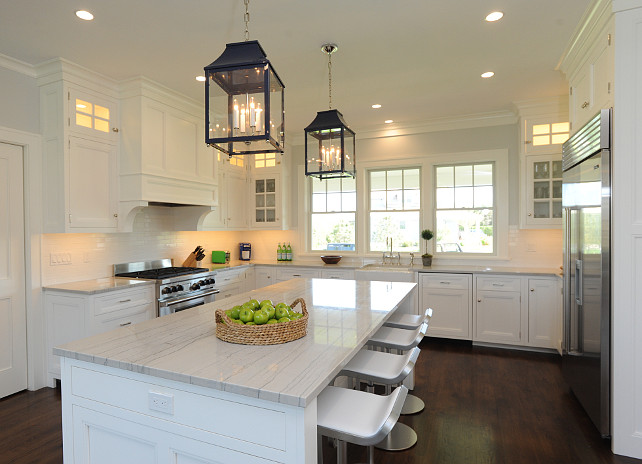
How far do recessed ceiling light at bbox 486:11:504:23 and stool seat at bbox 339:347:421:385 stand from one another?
2324 millimetres

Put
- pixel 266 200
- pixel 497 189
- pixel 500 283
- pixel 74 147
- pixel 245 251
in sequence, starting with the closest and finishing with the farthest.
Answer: pixel 74 147 < pixel 500 283 < pixel 497 189 < pixel 266 200 < pixel 245 251

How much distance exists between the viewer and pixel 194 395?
140 cm

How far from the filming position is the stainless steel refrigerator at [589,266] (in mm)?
2469

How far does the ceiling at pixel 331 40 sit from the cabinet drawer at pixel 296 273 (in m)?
2.36

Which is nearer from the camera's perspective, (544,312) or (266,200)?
(544,312)

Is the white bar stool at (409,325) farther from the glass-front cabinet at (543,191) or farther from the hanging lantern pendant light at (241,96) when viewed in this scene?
the glass-front cabinet at (543,191)

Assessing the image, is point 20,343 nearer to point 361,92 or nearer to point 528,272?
point 361,92

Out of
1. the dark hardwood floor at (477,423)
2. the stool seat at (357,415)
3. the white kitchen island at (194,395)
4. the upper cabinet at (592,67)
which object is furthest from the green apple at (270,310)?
the upper cabinet at (592,67)

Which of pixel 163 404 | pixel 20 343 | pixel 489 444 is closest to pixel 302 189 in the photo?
pixel 20 343

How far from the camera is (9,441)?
8.50ft

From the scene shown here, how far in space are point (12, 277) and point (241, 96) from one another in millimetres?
2939

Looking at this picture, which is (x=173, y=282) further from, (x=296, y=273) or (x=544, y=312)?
(x=544, y=312)

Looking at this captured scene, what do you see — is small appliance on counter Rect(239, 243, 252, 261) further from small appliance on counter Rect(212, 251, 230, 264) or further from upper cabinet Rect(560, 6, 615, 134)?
upper cabinet Rect(560, 6, 615, 134)

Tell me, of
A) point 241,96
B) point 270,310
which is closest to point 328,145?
point 241,96
